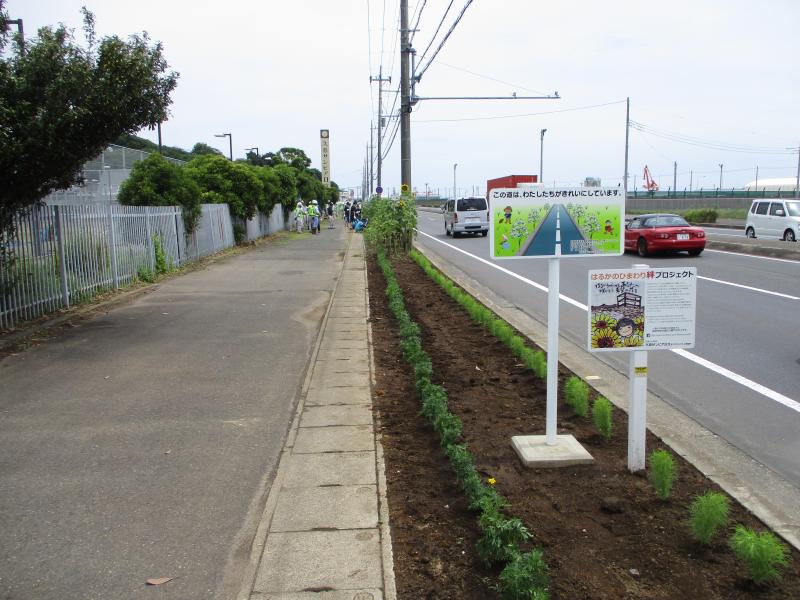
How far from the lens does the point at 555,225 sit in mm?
4594

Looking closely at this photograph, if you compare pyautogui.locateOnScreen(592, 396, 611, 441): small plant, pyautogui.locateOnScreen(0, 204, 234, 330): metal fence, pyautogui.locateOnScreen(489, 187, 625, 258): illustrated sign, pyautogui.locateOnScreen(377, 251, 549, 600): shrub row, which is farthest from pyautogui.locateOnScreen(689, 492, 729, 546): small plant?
pyautogui.locateOnScreen(0, 204, 234, 330): metal fence

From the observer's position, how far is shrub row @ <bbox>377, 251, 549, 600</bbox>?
301cm

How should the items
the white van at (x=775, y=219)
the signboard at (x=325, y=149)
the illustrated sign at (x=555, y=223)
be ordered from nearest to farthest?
the illustrated sign at (x=555, y=223) < the white van at (x=775, y=219) < the signboard at (x=325, y=149)

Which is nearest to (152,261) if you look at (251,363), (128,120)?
(128,120)

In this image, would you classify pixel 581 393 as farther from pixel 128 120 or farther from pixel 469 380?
pixel 128 120

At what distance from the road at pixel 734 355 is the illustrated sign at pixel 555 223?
77.8 inches

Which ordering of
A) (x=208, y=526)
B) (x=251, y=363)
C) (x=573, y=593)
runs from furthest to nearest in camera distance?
(x=251, y=363), (x=208, y=526), (x=573, y=593)

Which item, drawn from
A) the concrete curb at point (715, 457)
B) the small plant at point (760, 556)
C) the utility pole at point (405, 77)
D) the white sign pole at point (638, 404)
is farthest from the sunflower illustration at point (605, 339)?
the utility pole at point (405, 77)

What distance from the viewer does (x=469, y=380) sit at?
6.77 m

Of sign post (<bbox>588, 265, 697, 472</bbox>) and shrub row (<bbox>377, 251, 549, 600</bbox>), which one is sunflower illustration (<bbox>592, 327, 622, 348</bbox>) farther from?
shrub row (<bbox>377, 251, 549, 600</bbox>)

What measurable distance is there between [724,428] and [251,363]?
477cm

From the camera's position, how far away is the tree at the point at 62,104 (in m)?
8.53

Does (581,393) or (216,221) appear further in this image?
(216,221)

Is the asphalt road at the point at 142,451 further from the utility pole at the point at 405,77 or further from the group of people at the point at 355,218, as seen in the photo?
the group of people at the point at 355,218
